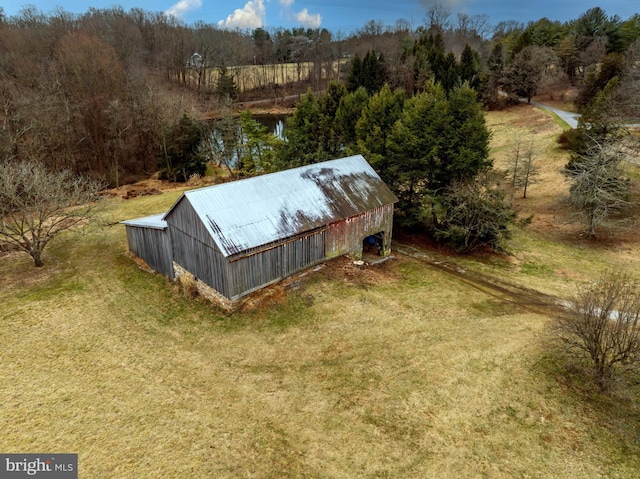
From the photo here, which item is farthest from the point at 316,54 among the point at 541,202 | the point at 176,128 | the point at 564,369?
the point at 564,369

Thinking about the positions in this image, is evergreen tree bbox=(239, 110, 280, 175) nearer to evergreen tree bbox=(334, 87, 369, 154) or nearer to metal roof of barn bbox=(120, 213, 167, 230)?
evergreen tree bbox=(334, 87, 369, 154)

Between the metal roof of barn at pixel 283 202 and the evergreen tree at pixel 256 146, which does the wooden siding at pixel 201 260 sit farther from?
the evergreen tree at pixel 256 146

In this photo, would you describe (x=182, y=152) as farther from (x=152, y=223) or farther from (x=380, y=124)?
(x=380, y=124)

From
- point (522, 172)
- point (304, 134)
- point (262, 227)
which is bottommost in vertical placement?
point (522, 172)

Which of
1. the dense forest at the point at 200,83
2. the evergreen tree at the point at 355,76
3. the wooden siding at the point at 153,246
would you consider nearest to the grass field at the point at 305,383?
the wooden siding at the point at 153,246

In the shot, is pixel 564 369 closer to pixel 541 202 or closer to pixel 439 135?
pixel 439 135

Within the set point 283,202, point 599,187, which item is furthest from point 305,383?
point 599,187

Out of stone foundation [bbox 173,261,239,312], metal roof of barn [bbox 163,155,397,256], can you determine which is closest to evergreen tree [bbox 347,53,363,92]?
metal roof of barn [bbox 163,155,397,256]
